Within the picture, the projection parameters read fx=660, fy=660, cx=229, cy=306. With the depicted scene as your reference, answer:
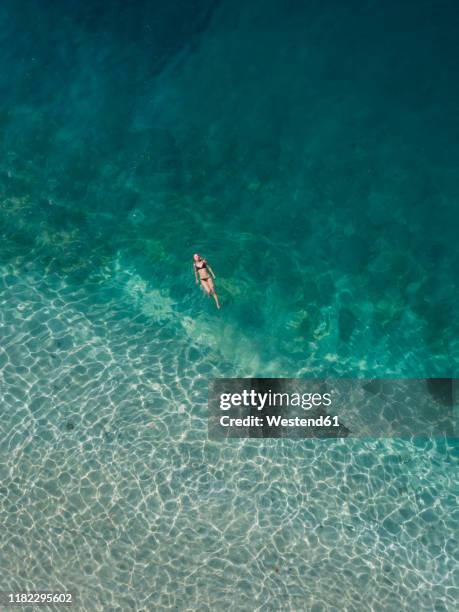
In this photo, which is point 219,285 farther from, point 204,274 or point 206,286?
point 204,274

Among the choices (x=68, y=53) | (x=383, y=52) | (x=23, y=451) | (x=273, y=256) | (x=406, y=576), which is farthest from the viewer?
(x=68, y=53)

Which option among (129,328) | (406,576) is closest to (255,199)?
(129,328)

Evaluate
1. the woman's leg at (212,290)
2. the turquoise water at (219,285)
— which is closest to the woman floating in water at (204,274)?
the woman's leg at (212,290)

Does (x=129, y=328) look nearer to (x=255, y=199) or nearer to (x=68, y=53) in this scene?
(x=255, y=199)

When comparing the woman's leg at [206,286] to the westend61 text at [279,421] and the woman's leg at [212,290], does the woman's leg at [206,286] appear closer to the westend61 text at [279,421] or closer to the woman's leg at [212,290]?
the woman's leg at [212,290]

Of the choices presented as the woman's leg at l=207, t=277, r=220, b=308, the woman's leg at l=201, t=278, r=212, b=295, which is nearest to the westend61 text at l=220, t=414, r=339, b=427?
the woman's leg at l=207, t=277, r=220, b=308
